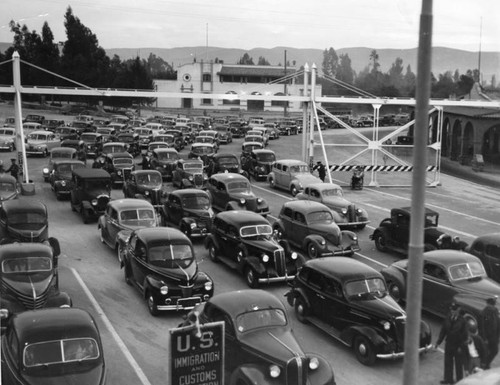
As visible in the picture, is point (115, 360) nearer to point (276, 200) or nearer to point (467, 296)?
point (467, 296)

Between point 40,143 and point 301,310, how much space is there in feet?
108

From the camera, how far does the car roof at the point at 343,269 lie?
1261 cm

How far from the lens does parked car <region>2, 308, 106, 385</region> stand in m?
9.16

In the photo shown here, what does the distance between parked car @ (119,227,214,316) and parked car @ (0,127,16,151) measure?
3074 centimetres

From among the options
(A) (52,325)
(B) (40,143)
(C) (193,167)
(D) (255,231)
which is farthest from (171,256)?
(B) (40,143)

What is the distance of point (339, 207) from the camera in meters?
23.0

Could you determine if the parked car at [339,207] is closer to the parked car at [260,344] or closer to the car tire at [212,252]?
the car tire at [212,252]

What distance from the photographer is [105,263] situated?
58.2ft

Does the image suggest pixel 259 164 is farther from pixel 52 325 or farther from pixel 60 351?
pixel 60 351

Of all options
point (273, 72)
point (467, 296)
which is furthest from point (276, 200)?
point (273, 72)

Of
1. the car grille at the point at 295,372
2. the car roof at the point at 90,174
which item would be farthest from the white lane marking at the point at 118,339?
the car roof at the point at 90,174

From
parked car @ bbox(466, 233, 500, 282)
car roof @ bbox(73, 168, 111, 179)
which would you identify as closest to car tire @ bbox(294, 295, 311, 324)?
parked car @ bbox(466, 233, 500, 282)

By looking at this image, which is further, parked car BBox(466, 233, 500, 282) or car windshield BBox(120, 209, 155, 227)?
car windshield BBox(120, 209, 155, 227)

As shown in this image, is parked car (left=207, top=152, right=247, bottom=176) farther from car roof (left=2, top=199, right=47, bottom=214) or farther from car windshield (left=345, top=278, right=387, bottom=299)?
car windshield (left=345, top=278, right=387, bottom=299)
